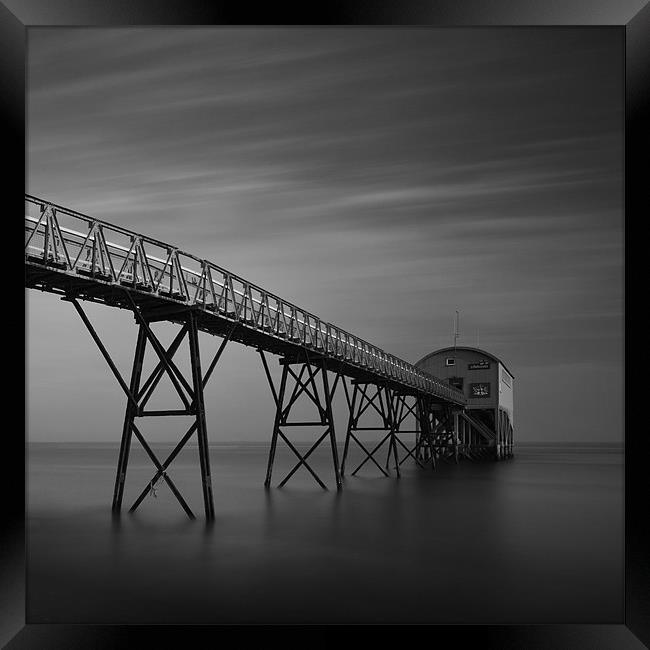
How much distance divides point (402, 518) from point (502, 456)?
3485cm

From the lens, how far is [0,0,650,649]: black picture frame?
8.95 m

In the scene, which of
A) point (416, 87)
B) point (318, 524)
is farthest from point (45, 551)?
point (416, 87)

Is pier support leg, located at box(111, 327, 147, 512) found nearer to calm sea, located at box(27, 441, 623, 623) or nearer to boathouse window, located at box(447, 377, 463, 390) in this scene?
calm sea, located at box(27, 441, 623, 623)

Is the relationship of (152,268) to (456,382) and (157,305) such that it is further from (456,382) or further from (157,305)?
(456,382)

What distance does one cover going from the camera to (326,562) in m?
15.7

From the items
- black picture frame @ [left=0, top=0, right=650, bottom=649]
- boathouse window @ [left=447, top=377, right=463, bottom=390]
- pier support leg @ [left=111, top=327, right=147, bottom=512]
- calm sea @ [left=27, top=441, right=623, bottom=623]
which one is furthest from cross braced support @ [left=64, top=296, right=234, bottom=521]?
boathouse window @ [left=447, top=377, right=463, bottom=390]

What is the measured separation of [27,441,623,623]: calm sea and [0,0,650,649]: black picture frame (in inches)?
64.3
